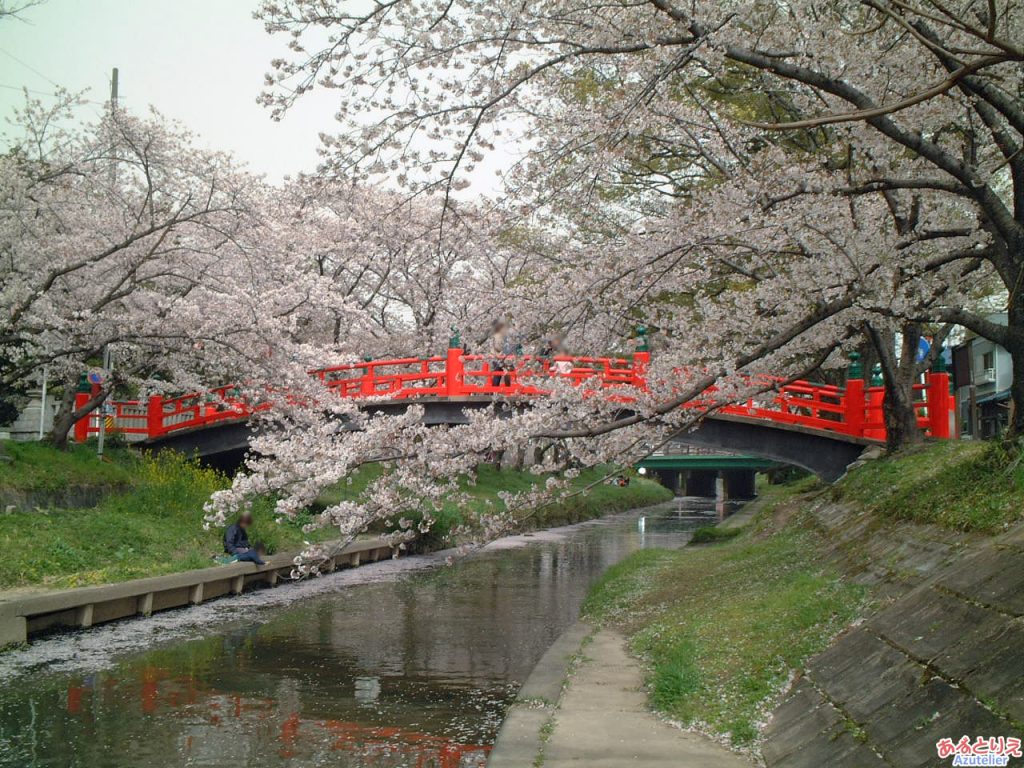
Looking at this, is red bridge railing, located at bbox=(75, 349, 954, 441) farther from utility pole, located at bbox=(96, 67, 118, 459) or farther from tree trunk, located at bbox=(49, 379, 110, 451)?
tree trunk, located at bbox=(49, 379, 110, 451)

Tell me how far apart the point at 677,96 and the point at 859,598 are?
10.5m

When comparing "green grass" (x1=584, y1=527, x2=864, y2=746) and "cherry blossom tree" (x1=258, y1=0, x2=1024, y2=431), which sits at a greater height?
"cherry blossom tree" (x1=258, y1=0, x2=1024, y2=431)

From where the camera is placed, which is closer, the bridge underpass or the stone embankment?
the stone embankment

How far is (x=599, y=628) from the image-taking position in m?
12.3

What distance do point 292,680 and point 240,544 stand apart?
8.52 meters

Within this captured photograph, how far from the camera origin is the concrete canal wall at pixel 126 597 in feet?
41.3

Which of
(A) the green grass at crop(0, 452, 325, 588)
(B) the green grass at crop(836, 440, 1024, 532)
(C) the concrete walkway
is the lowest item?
(C) the concrete walkway

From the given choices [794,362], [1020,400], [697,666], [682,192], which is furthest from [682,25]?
[794,362]

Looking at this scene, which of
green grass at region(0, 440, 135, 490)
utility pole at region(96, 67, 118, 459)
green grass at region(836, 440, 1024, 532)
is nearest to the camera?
green grass at region(836, 440, 1024, 532)

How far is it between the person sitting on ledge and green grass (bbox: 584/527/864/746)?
24.7ft

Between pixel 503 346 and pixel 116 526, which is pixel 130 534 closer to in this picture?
pixel 116 526

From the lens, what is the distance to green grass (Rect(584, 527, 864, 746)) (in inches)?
302

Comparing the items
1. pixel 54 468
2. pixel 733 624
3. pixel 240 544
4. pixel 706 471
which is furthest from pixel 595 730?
pixel 706 471

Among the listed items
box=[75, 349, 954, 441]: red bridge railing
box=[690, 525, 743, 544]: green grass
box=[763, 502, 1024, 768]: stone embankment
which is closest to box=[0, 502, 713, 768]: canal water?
box=[763, 502, 1024, 768]: stone embankment
